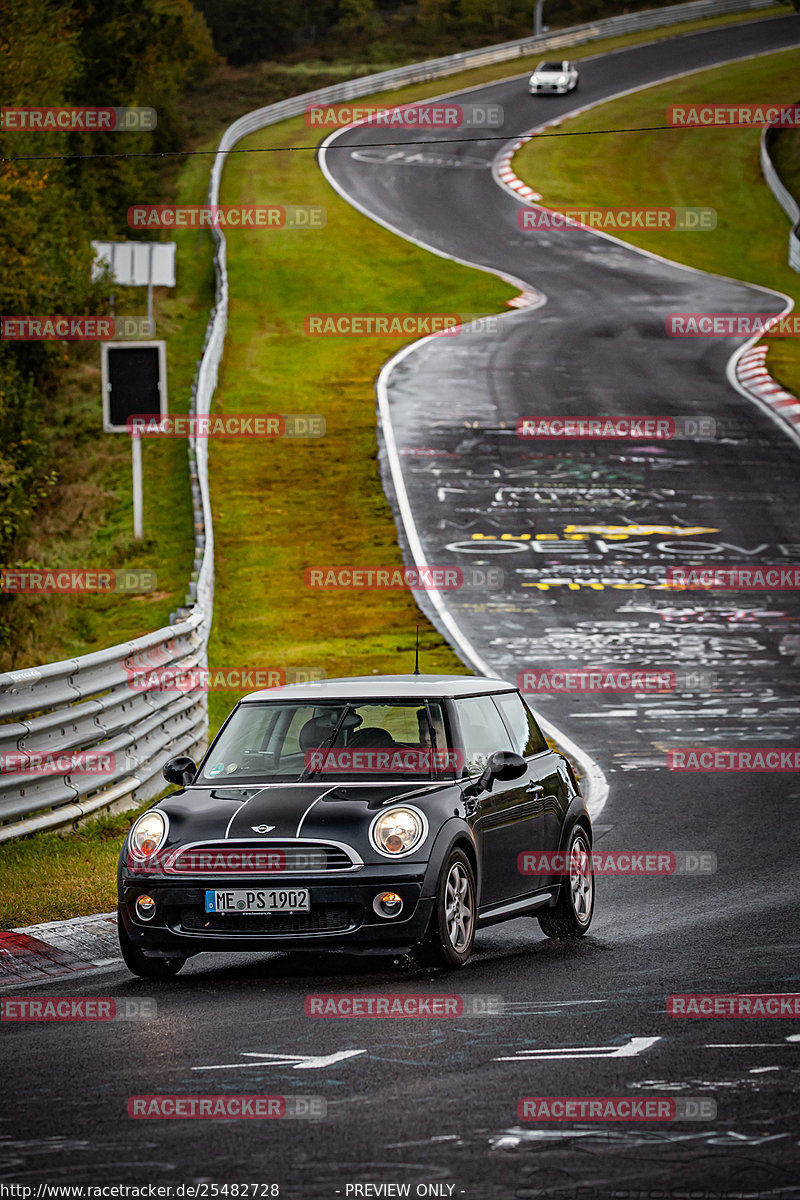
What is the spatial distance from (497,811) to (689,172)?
5561 centimetres

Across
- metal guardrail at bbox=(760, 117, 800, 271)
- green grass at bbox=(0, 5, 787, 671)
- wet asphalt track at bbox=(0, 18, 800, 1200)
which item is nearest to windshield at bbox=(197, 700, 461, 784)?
wet asphalt track at bbox=(0, 18, 800, 1200)

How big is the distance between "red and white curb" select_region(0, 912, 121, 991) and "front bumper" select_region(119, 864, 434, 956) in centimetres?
82

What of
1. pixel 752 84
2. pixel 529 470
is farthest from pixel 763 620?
pixel 752 84

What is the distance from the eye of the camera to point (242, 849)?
316 inches

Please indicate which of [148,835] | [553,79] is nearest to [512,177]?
[553,79]

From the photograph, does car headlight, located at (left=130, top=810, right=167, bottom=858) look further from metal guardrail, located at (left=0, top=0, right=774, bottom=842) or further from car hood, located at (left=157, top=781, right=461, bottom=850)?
metal guardrail, located at (left=0, top=0, right=774, bottom=842)

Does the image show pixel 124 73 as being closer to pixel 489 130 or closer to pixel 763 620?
pixel 489 130

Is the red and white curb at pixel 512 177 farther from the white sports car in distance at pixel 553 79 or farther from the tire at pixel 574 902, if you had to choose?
the tire at pixel 574 902

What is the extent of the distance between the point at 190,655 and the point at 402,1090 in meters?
9.75

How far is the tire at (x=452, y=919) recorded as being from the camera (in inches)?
313

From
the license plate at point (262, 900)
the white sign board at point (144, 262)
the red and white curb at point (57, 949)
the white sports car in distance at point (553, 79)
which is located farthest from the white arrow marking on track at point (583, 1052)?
the white sports car in distance at point (553, 79)

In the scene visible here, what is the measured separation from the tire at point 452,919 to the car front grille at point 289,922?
0.41m

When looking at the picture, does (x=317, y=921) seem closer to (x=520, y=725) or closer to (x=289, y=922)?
(x=289, y=922)

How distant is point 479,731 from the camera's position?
9.31 metres
